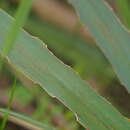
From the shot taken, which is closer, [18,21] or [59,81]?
[18,21]

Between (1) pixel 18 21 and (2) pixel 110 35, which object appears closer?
(1) pixel 18 21

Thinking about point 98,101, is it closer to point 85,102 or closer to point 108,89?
point 85,102

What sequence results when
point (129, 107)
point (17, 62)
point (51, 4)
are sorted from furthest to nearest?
point (51, 4), point (129, 107), point (17, 62)

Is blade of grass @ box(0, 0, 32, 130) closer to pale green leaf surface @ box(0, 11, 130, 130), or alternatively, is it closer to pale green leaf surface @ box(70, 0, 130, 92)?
pale green leaf surface @ box(0, 11, 130, 130)

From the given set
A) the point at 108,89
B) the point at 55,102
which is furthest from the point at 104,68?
the point at 55,102

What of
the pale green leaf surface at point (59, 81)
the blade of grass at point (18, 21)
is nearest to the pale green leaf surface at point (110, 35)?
the pale green leaf surface at point (59, 81)
